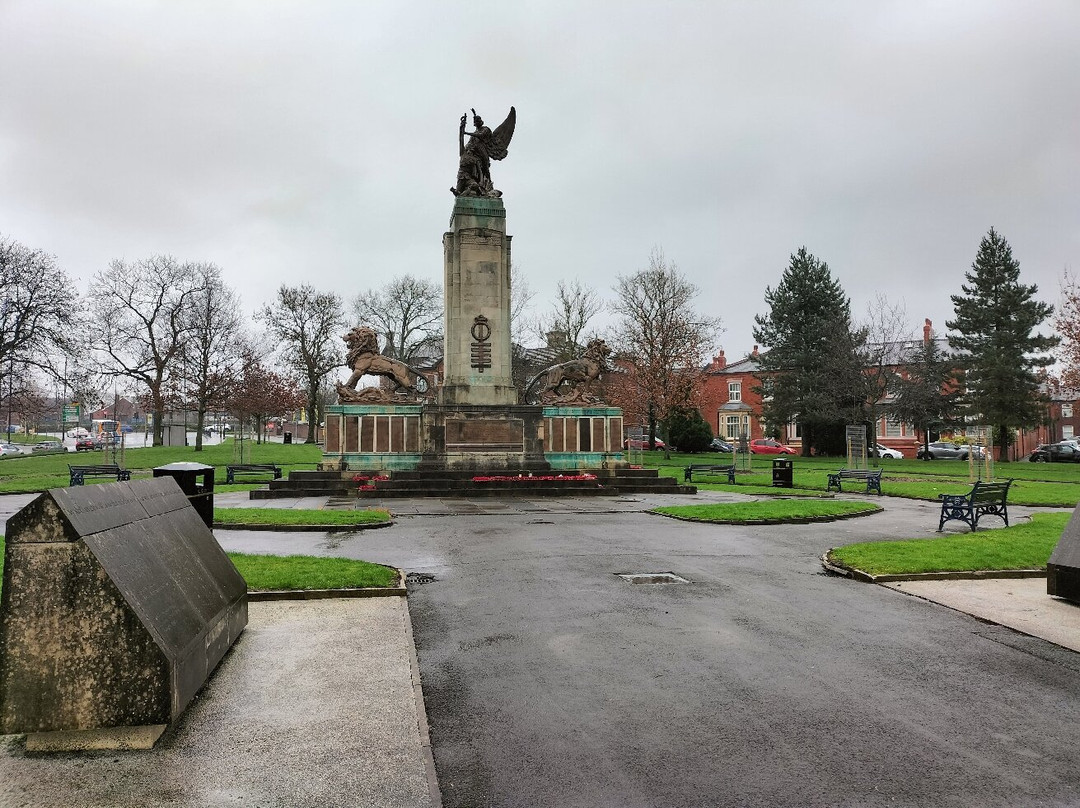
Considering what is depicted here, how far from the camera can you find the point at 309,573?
8.37 m

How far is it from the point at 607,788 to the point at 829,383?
174 ft

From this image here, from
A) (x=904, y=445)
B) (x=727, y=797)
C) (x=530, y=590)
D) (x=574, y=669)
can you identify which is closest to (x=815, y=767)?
(x=727, y=797)

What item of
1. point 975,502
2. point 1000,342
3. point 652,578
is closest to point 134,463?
point 652,578

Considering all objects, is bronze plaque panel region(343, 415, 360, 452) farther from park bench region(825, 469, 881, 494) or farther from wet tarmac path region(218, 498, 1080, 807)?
park bench region(825, 469, 881, 494)

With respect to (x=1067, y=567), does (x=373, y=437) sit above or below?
A: above

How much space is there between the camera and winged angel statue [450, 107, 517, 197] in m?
25.5

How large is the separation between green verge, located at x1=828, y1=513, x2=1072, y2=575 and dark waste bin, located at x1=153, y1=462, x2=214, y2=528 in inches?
324

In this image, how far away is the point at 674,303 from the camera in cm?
4919

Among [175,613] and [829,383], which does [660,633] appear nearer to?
[175,613]

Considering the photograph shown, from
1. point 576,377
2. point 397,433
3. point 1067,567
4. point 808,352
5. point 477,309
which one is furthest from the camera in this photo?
point 808,352

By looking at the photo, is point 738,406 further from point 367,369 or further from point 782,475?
point 367,369

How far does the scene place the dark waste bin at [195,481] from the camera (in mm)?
8242

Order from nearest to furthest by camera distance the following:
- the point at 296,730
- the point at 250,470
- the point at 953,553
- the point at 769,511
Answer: the point at 296,730 < the point at 953,553 < the point at 769,511 < the point at 250,470

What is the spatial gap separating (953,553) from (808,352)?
48.1 m
